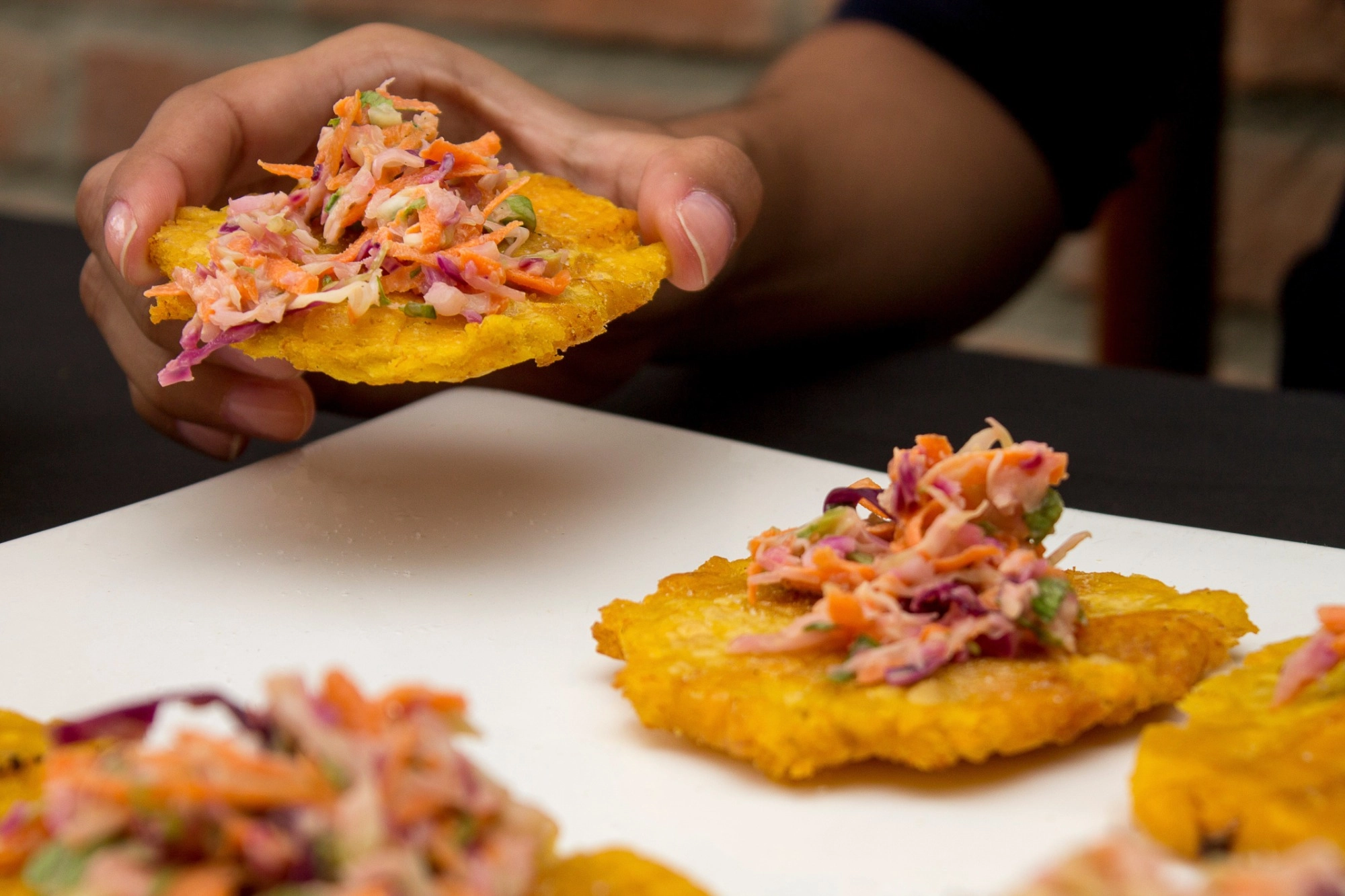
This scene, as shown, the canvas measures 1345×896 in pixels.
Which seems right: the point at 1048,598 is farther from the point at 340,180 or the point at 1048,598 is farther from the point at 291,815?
the point at 340,180

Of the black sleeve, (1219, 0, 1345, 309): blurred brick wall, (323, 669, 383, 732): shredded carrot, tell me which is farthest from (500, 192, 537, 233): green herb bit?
(1219, 0, 1345, 309): blurred brick wall

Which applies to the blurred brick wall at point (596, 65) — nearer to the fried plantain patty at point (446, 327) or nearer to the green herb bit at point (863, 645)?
the fried plantain patty at point (446, 327)

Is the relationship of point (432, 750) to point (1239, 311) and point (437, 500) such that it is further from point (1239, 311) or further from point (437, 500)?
point (1239, 311)

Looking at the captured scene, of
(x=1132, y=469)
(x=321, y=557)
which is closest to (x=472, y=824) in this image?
(x=321, y=557)

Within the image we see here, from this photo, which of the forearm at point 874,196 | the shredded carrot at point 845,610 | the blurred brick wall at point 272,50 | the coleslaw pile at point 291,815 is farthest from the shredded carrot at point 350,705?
the blurred brick wall at point 272,50

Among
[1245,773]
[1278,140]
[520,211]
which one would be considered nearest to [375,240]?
[520,211]

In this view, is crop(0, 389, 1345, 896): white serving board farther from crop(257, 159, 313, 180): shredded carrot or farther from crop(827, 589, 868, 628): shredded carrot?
crop(257, 159, 313, 180): shredded carrot
